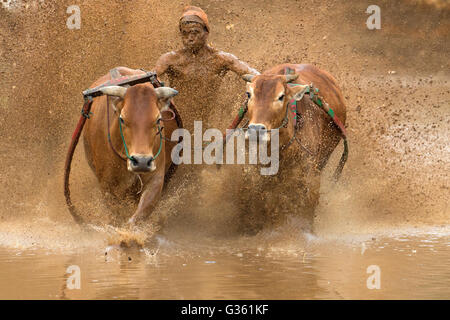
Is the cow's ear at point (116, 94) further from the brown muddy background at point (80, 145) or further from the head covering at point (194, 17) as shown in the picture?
the head covering at point (194, 17)

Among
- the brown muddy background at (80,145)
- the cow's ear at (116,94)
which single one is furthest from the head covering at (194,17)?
the cow's ear at (116,94)

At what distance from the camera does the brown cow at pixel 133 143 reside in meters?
6.73

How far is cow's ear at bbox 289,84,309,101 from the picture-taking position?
24.5 feet

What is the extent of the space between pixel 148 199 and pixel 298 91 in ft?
5.13

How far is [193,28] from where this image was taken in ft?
27.2

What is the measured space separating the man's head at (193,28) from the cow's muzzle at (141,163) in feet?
6.70

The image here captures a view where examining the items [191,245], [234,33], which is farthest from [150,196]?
[234,33]

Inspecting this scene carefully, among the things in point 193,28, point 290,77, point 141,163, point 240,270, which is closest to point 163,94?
point 141,163

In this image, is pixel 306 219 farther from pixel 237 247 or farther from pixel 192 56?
pixel 192 56

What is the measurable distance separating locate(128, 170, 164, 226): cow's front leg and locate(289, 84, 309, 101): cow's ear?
129 centimetres

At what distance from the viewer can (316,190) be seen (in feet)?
26.0

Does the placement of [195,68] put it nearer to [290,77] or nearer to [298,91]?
[290,77]

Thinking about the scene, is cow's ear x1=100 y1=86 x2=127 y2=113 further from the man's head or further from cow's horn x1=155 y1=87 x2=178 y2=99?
the man's head

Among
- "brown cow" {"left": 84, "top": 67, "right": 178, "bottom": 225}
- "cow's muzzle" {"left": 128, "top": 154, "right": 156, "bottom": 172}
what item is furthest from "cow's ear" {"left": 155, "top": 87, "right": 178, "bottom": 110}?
"cow's muzzle" {"left": 128, "top": 154, "right": 156, "bottom": 172}
